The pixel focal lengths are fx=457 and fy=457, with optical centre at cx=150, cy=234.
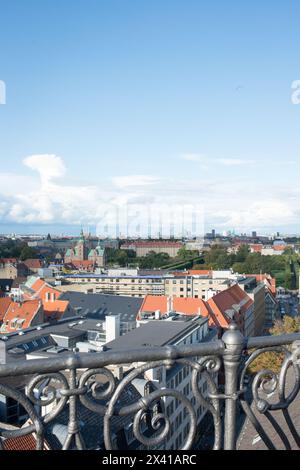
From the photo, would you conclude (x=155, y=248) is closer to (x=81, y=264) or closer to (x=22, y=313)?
(x=81, y=264)

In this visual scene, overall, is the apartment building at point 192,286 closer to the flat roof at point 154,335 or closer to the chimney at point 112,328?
the flat roof at point 154,335

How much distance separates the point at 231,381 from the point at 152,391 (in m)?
0.36

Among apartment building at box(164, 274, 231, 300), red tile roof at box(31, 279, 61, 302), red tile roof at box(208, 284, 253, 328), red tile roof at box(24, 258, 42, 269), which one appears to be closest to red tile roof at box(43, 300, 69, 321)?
red tile roof at box(31, 279, 61, 302)

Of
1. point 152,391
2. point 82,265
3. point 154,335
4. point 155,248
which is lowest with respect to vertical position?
point 82,265

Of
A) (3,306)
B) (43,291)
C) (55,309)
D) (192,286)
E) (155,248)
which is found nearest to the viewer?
(55,309)

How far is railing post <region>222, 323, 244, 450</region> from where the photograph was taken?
201 cm

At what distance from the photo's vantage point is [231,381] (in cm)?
204

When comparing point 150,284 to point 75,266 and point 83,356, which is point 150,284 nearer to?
point 75,266

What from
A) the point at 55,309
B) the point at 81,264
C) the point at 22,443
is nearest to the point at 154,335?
the point at 55,309

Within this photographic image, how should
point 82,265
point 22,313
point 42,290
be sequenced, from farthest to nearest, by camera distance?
point 82,265, point 42,290, point 22,313

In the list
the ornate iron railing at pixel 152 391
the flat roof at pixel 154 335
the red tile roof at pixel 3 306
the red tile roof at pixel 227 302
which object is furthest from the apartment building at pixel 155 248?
the ornate iron railing at pixel 152 391

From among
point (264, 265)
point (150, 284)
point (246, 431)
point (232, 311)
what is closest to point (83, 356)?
point (246, 431)

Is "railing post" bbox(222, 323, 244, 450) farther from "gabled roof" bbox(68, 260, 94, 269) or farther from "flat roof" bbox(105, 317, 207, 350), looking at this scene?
"gabled roof" bbox(68, 260, 94, 269)
